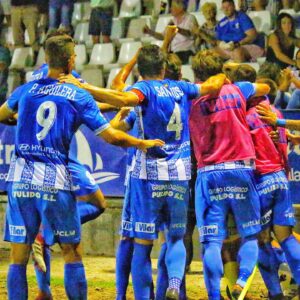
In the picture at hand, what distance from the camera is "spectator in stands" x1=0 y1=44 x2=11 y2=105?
17.4 meters

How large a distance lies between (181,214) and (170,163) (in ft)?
1.48

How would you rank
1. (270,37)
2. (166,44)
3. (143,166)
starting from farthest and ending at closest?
(270,37), (166,44), (143,166)

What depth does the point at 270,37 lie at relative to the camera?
14688 millimetres

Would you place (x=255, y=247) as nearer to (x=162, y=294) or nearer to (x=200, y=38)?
(x=162, y=294)

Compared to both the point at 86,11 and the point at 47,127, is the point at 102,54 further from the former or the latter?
the point at 47,127

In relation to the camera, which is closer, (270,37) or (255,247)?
(255,247)

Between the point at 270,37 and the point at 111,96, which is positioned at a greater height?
the point at 270,37

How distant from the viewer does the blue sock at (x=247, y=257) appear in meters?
8.82

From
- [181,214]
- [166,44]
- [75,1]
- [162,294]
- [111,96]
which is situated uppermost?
[75,1]

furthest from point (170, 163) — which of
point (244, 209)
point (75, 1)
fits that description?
point (75, 1)

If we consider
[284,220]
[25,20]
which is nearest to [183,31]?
[25,20]

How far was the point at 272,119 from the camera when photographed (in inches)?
356

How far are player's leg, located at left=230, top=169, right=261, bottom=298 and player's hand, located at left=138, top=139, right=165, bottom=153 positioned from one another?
2.85ft

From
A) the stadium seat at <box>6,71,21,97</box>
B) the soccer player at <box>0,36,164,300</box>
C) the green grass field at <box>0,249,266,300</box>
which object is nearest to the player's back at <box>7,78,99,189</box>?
the soccer player at <box>0,36,164,300</box>
